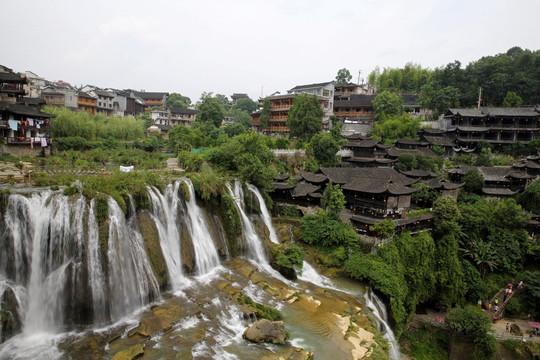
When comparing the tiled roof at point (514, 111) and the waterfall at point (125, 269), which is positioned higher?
the tiled roof at point (514, 111)

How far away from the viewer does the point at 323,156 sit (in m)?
47.1

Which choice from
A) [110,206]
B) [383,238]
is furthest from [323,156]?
[110,206]

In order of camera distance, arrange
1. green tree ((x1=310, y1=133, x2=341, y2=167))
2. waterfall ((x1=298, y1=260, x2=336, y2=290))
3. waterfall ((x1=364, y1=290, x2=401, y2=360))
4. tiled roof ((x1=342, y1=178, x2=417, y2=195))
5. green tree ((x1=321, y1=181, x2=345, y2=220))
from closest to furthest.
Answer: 1. waterfall ((x1=364, y1=290, x2=401, y2=360))
2. waterfall ((x1=298, y1=260, x2=336, y2=290))
3. green tree ((x1=321, y1=181, x2=345, y2=220))
4. tiled roof ((x1=342, y1=178, x2=417, y2=195))
5. green tree ((x1=310, y1=133, x2=341, y2=167))

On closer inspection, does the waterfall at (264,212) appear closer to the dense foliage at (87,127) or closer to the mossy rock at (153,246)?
the mossy rock at (153,246)

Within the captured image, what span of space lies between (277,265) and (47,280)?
50.8 feet

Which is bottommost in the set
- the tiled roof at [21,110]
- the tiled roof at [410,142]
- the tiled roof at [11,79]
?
the tiled roof at [410,142]

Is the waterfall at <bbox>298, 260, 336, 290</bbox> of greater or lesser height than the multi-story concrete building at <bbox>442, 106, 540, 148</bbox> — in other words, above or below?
below

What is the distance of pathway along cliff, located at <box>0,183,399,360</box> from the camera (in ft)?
51.0

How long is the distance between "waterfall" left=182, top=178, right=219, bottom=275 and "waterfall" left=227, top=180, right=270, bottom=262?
3658mm

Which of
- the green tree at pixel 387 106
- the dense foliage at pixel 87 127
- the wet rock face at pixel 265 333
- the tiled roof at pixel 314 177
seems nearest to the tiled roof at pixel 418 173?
the tiled roof at pixel 314 177

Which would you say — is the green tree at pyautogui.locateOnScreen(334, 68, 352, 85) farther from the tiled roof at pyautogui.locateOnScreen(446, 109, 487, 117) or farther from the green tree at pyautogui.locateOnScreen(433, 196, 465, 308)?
the green tree at pyautogui.locateOnScreen(433, 196, 465, 308)

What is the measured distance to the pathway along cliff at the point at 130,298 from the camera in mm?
15547

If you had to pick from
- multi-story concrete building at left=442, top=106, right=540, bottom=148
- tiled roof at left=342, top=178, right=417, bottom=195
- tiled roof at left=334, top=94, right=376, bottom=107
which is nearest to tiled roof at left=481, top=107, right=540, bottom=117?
multi-story concrete building at left=442, top=106, right=540, bottom=148

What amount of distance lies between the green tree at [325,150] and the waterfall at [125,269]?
31.4 metres
